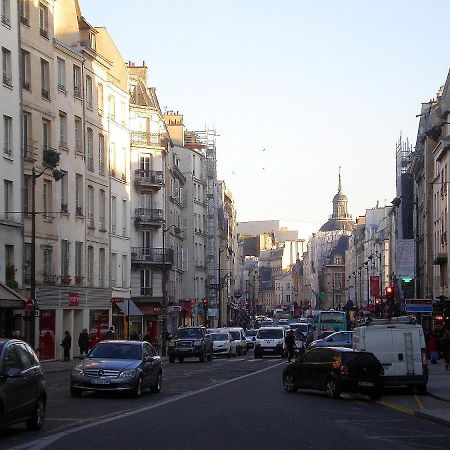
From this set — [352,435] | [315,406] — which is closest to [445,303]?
[315,406]

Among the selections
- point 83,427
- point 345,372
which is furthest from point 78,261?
point 83,427

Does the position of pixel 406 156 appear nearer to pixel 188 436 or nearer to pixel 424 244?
pixel 424 244

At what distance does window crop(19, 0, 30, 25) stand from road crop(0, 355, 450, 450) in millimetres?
24404

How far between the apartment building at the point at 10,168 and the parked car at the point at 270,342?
19294mm

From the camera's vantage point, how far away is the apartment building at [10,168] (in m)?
48.4

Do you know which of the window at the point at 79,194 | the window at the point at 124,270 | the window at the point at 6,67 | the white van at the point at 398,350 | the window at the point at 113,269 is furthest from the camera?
the window at the point at 124,270

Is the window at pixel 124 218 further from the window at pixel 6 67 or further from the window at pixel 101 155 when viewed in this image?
the window at pixel 6 67

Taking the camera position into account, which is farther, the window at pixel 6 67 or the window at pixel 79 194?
the window at pixel 79 194

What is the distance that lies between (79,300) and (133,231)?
21.9 meters

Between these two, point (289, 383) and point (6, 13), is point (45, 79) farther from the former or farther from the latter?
point (289, 383)

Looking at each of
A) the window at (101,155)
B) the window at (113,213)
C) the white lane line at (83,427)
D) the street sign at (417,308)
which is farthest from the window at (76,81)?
the white lane line at (83,427)

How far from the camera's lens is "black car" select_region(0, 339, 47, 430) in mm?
16766

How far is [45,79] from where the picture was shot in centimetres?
5406

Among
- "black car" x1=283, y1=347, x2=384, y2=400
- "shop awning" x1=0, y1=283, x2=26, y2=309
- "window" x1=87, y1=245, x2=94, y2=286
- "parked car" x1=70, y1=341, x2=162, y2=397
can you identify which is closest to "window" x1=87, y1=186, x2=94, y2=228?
"window" x1=87, y1=245, x2=94, y2=286
